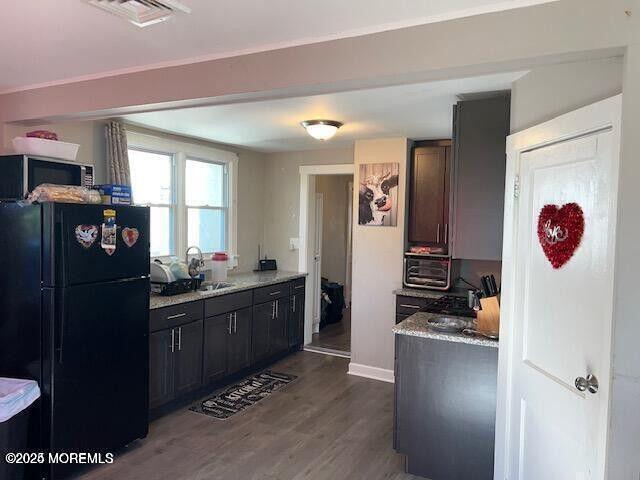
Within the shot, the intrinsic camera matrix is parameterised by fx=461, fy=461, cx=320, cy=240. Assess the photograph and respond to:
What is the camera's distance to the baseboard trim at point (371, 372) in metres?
Result: 4.57

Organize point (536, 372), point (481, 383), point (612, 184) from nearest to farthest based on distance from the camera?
point (612, 184), point (536, 372), point (481, 383)

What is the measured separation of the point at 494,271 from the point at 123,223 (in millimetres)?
3148

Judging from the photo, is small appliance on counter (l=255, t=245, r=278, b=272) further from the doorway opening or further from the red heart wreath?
the red heart wreath

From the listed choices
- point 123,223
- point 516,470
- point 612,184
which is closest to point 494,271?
point 516,470

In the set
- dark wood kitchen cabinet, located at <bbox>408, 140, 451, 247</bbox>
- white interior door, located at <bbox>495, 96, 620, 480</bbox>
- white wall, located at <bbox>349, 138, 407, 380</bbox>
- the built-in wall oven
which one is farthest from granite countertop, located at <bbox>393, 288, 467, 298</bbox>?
white interior door, located at <bbox>495, 96, 620, 480</bbox>

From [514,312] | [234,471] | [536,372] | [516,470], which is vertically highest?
[514,312]

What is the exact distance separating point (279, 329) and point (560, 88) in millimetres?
3676

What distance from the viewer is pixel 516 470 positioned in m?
2.29

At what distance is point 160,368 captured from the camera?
349cm

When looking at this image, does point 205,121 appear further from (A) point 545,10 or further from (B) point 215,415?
(A) point 545,10

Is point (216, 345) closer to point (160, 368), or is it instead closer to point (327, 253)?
point (160, 368)

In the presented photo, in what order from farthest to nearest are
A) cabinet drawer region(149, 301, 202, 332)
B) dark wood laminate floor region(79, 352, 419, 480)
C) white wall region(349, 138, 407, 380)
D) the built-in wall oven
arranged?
white wall region(349, 138, 407, 380) < the built-in wall oven < cabinet drawer region(149, 301, 202, 332) < dark wood laminate floor region(79, 352, 419, 480)

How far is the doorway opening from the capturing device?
5.51m

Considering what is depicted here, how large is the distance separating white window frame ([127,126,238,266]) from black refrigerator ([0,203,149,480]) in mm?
1287
